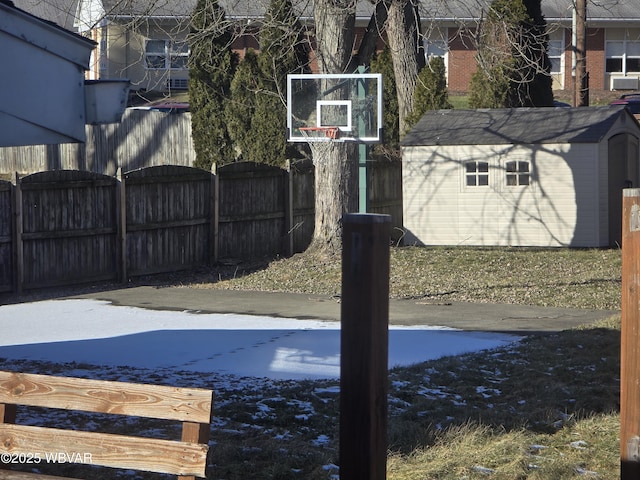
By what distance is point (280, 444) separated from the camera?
649cm

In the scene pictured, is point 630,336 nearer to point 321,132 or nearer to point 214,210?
point 321,132

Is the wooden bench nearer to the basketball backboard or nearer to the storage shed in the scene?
the basketball backboard

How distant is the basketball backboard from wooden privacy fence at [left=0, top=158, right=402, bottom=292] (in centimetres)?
198

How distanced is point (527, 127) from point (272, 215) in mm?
5515

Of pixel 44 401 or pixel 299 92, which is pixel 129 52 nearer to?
pixel 299 92

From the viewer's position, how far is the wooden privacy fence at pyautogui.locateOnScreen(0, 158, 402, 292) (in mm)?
14375

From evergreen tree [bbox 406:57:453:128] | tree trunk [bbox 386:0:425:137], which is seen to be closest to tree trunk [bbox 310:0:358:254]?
tree trunk [bbox 386:0:425:137]

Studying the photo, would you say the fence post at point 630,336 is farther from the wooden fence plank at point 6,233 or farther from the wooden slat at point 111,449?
the wooden fence plank at point 6,233

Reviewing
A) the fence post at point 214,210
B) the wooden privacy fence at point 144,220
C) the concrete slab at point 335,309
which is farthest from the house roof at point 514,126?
the concrete slab at point 335,309

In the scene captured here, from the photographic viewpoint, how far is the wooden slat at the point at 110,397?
4398mm

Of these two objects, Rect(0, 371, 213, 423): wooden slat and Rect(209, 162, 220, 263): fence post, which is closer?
Rect(0, 371, 213, 423): wooden slat

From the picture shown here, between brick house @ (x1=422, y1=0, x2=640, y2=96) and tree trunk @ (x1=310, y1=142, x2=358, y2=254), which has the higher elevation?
brick house @ (x1=422, y1=0, x2=640, y2=96)

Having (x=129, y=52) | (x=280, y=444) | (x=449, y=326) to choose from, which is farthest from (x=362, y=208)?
(x=129, y=52)

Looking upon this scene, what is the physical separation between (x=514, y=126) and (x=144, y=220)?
804cm
